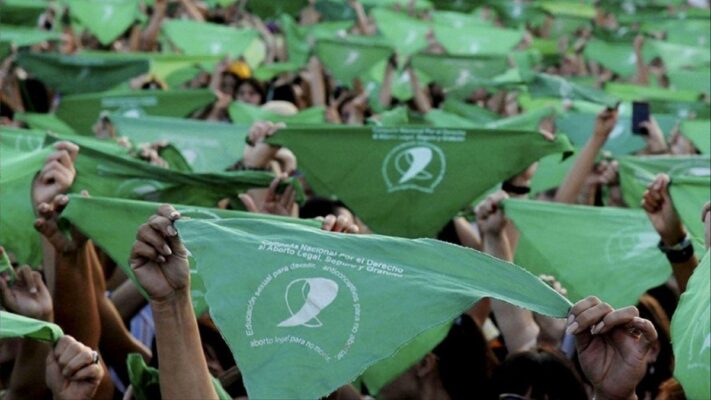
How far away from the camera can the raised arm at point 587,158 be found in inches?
254

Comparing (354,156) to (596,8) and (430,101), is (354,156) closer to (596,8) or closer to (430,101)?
(430,101)

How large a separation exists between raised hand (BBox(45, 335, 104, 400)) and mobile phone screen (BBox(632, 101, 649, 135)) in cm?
410

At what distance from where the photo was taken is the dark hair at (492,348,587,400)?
13.8ft

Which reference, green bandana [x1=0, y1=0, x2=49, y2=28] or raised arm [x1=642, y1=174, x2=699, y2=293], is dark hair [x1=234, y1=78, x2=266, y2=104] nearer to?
green bandana [x1=0, y1=0, x2=49, y2=28]

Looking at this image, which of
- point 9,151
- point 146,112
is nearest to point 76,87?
point 146,112

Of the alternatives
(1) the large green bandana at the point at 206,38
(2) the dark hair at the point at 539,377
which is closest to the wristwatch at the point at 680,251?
(2) the dark hair at the point at 539,377

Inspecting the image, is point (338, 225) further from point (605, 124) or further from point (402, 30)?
point (402, 30)

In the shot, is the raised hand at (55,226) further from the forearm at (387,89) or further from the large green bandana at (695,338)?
the forearm at (387,89)

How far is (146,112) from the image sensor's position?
8.73 metres

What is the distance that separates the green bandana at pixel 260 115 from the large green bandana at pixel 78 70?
163cm

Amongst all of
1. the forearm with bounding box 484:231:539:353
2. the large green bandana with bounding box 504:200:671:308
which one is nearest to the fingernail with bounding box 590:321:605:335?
the forearm with bounding box 484:231:539:353

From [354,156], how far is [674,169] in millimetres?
1326

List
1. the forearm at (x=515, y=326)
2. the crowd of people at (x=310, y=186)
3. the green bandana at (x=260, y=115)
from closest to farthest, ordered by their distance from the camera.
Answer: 1. the crowd of people at (x=310, y=186)
2. the forearm at (x=515, y=326)
3. the green bandana at (x=260, y=115)

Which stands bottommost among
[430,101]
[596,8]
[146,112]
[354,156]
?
[596,8]
